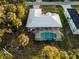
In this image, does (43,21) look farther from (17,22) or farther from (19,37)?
(19,37)

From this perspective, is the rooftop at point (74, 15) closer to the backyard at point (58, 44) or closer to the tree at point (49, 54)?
the backyard at point (58, 44)

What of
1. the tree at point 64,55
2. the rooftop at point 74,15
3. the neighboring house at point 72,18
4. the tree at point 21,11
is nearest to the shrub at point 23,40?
the tree at point 64,55

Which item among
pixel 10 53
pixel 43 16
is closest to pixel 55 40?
pixel 43 16

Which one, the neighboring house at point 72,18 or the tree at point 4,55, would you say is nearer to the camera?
the tree at point 4,55

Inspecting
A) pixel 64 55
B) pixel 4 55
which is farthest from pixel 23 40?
pixel 64 55

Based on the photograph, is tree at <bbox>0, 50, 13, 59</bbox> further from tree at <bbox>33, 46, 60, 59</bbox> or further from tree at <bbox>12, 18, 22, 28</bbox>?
tree at <bbox>12, 18, 22, 28</bbox>

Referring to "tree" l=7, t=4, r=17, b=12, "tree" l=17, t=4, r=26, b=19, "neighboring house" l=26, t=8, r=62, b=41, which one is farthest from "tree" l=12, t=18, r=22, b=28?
Answer: "tree" l=7, t=4, r=17, b=12

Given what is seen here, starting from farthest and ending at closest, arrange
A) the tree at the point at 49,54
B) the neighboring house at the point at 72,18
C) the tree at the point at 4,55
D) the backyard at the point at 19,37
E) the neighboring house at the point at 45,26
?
the neighboring house at the point at 72,18 → the neighboring house at the point at 45,26 → the backyard at the point at 19,37 → the tree at the point at 4,55 → the tree at the point at 49,54
